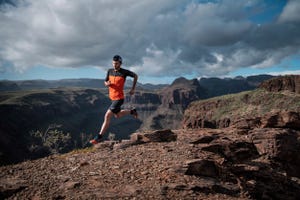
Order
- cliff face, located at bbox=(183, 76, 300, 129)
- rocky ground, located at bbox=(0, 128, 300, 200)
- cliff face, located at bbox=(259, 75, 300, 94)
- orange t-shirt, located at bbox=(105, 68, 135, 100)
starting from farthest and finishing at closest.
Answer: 1. cliff face, located at bbox=(259, 75, 300, 94)
2. cliff face, located at bbox=(183, 76, 300, 129)
3. orange t-shirt, located at bbox=(105, 68, 135, 100)
4. rocky ground, located at bbox=(0, 128, 300, 200)

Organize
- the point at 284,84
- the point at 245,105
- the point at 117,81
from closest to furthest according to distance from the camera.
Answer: the point at 117,81 < the point at 284,84 < the point at 245,105

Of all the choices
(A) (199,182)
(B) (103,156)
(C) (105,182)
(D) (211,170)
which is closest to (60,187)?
(C) (105,182)

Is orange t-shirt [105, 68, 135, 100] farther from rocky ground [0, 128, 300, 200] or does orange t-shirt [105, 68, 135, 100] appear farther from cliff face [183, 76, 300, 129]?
cliff face [183, 76, 300, 129]

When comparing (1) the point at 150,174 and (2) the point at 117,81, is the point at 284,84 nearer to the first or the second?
(2) the point at 117,81

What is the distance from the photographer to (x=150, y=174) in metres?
8.47

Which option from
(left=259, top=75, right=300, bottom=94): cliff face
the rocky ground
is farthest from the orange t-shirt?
(left=259, top=75, right=300, bottom=94): cliff face

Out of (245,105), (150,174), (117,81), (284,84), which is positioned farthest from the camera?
(245,105)

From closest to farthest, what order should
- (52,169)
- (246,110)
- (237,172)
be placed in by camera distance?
(52,169) < (237,172) < (246,110)

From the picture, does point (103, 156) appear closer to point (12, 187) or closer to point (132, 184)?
point (132, 184)

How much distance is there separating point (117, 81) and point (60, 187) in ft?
15.9

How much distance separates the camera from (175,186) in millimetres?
7703

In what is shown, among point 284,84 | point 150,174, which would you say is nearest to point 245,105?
point 284,84

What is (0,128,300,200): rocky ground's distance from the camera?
7.21 metres

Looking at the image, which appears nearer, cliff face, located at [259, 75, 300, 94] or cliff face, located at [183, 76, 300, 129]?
cliff face, located at [183, 76, 300, 129]
